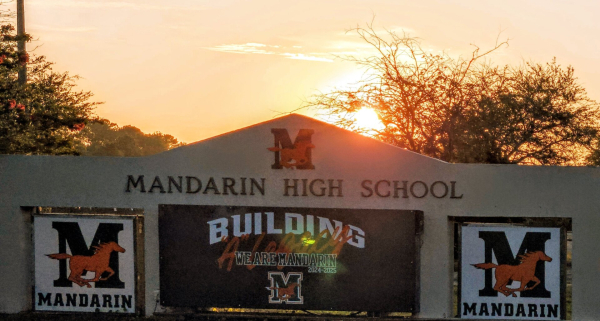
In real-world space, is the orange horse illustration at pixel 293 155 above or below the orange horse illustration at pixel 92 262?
above

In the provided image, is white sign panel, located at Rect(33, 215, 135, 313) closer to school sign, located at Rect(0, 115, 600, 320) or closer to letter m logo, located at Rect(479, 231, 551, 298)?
school sign, located at Rect(0, 115, 600, 320)

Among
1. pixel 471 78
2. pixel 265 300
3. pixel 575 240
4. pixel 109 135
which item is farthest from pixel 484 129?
pixel 109 135

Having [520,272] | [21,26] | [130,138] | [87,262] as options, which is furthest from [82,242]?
[130,138]

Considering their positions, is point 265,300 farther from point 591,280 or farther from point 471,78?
point 471,78

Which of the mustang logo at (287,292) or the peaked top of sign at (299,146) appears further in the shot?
the mustang logo at (287,292)

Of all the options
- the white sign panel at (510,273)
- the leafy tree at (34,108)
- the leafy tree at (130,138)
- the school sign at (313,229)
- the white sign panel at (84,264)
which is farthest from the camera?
the leafy tree at (130,138)

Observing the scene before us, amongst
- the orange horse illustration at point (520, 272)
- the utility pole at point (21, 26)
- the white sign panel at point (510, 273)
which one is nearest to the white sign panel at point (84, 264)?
the white sign panel at point (510, 273)

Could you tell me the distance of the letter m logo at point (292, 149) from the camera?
1730cm

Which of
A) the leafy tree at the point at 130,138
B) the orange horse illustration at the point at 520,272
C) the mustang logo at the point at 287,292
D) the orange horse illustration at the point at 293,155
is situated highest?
the leafy tree at the point at 130,138

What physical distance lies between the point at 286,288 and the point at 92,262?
15.2 ft

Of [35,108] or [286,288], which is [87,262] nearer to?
[286,288]

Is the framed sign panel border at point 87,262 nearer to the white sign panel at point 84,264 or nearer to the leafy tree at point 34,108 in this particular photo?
the white sign panel at point 84,264

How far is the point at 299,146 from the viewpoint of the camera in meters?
17.3

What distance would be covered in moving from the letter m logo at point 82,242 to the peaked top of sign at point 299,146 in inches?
103
